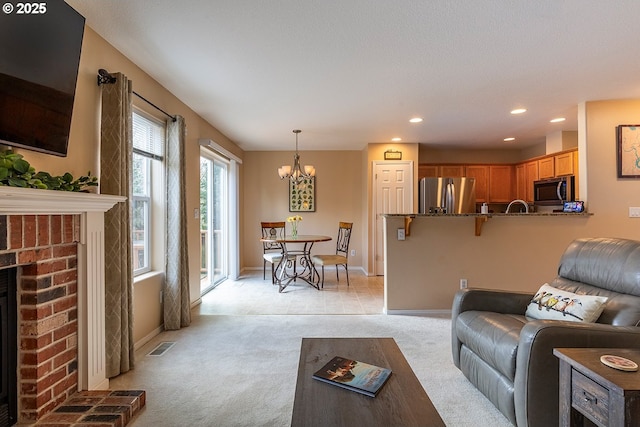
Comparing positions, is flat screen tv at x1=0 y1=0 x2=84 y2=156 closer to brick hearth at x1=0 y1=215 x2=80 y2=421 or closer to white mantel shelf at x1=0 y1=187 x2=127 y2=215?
white mantel shelf at x1=0 y1=187 x2=127 y2=215

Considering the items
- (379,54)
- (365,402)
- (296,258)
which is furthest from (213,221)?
(365,402)

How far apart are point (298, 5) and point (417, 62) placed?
1.19 meters

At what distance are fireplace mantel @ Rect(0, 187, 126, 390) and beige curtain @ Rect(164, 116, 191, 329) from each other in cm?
106

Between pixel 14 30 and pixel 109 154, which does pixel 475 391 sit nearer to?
pixel 109 154

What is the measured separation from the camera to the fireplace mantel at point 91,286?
1.91m

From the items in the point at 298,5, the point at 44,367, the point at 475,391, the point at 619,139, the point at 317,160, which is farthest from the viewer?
the point at 317,160

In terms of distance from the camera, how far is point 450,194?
5.62 m

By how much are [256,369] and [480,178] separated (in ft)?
18.0

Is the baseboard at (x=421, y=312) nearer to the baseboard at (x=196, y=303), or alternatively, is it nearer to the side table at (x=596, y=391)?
the baseboard at (x=196, y=303)

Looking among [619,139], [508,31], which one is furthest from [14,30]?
[619,139]

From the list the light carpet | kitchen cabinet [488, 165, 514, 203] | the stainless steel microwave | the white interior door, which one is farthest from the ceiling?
the light carpet

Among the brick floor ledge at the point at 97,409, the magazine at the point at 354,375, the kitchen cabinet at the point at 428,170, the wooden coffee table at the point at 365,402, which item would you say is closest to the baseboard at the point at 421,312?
the wooden coffee table at the point at 365,402

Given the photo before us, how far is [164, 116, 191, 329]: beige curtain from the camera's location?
10.5 ft

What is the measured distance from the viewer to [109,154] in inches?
90.0
